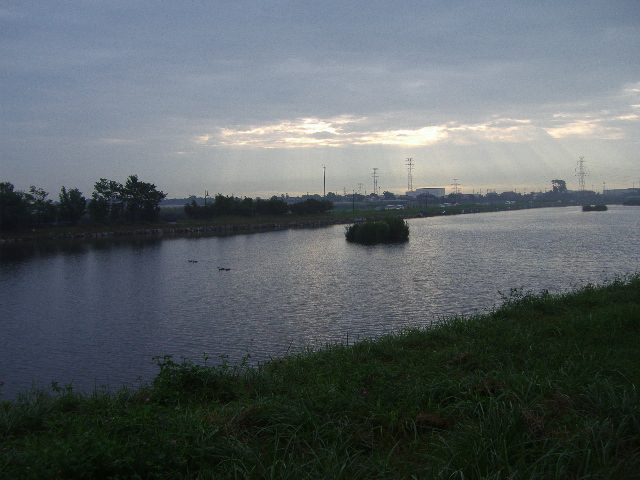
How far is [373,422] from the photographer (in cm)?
602

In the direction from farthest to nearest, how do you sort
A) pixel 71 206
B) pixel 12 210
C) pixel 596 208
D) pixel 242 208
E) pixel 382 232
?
pixel 596 208
pixel 242 208
pixel 71 206
pixel 12 210
pixel 382 232

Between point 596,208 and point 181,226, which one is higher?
point 596,208

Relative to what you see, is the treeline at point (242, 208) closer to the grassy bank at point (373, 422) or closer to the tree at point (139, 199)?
the tree at point (139, 199)

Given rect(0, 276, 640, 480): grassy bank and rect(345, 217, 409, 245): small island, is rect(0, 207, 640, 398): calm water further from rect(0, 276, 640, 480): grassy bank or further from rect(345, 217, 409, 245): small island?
rect(345, 217, 409, 245): small island

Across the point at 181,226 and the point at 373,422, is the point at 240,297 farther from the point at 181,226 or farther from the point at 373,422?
the point at 181,226

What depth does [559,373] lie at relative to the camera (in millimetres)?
6980

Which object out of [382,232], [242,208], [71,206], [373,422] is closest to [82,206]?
[71,206]

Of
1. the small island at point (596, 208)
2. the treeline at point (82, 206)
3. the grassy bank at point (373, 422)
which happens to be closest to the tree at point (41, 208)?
the treeline at point (82, 206)

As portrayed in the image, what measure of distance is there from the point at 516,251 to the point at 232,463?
35.0 metres

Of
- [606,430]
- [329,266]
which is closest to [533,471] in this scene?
[606,430]

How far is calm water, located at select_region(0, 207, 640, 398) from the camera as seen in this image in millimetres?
14516

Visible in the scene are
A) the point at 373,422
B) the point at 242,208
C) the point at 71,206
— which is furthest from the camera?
the point at 242,208

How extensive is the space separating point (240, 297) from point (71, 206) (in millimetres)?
60996

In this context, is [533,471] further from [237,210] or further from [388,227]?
[237,210]
